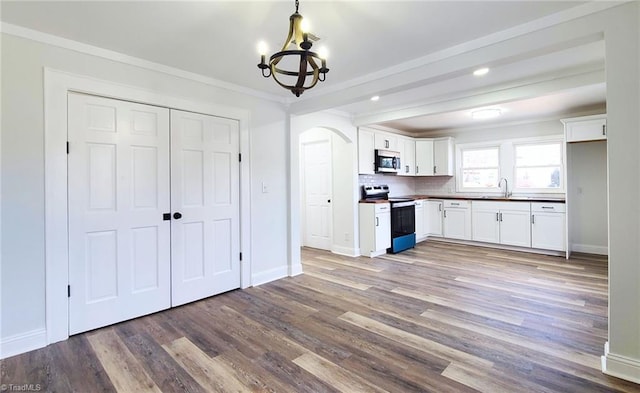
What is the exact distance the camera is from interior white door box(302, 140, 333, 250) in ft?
19.2

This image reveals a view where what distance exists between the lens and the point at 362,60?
2996 millimetres

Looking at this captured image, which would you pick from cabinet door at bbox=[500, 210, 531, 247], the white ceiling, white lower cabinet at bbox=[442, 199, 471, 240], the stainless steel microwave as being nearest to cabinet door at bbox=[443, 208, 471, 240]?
white lower cabinet at bbox=[442, 199, 471, 240]

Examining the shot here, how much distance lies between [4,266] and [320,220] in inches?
173

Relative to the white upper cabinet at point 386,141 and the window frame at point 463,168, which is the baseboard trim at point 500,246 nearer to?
the window frame at point 463,168

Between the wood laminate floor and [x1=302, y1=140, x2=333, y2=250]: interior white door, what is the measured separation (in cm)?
209

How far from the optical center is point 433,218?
6.64 metres

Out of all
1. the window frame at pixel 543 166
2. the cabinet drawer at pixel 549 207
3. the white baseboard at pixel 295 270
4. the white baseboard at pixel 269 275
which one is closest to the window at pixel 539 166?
the window frame at pixel 543 166

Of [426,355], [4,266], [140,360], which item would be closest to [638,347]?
[426,355]

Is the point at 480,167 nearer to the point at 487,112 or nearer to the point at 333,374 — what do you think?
the point at 487,112

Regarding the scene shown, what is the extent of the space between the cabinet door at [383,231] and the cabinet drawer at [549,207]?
2.42 m

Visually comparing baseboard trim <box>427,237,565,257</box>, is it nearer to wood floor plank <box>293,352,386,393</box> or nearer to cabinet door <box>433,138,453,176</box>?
cabinet door <box>433,138,453,176</box>

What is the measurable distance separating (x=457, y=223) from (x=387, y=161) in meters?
1.95

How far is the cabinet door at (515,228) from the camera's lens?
213 inches

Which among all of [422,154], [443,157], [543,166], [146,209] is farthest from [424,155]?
[146,209]
